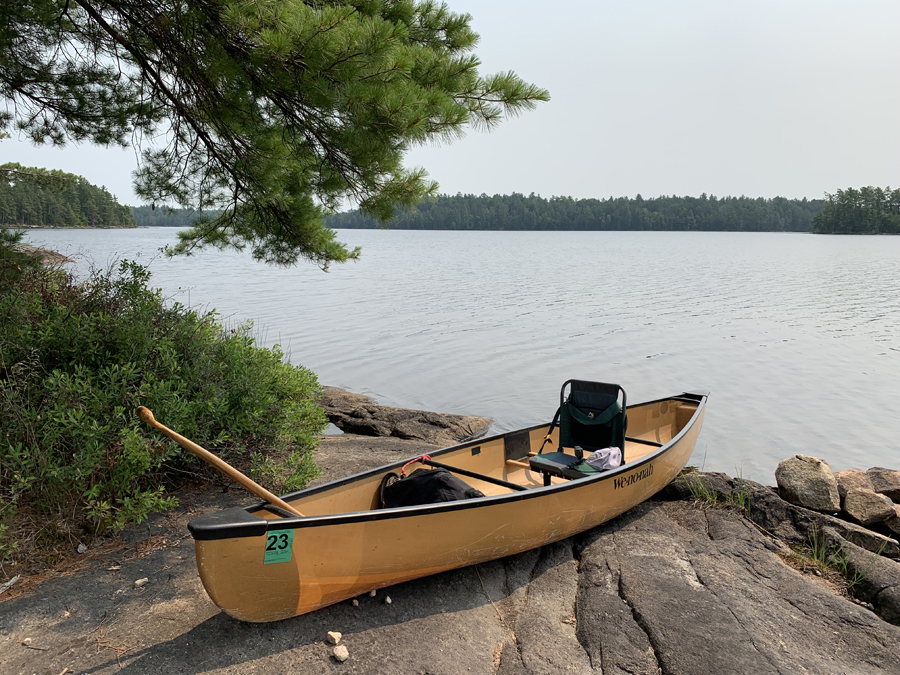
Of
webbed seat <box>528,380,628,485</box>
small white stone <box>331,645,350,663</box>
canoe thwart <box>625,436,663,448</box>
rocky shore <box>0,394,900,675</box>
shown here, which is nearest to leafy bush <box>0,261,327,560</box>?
rocky shore <box>0,394,900,675</box>

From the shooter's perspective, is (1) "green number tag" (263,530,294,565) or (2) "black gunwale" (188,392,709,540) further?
(1) "green number tag" (263,530,294,565)

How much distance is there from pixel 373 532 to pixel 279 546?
0.62 metres

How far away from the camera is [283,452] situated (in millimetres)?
5871

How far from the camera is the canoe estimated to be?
3.44 m

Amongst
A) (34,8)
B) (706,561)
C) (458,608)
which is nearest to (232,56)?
(34,8)

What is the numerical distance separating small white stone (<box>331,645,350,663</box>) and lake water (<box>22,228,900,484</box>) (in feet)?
16.8

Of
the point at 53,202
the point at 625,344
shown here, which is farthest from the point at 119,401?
the point at 53,202

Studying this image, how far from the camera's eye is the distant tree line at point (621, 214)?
12362 centimetres

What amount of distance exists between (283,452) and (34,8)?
488 centimetres

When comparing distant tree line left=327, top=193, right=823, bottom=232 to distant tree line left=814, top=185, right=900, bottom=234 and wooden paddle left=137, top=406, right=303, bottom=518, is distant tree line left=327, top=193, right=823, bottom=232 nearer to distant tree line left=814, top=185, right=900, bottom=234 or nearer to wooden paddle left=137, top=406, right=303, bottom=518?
distant tree line left=814, top=185, right=900, bottom=234

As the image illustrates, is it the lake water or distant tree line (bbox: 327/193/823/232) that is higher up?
distant tree line (bbox: 327/193/823/232)

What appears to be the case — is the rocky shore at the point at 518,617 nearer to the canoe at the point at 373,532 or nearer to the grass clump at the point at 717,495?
the canoe at the point at 373,532

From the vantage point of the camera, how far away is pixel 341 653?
3.51m

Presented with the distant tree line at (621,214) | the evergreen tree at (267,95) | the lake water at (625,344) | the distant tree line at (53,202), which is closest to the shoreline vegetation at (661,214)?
the distant tree line at (621,214)
